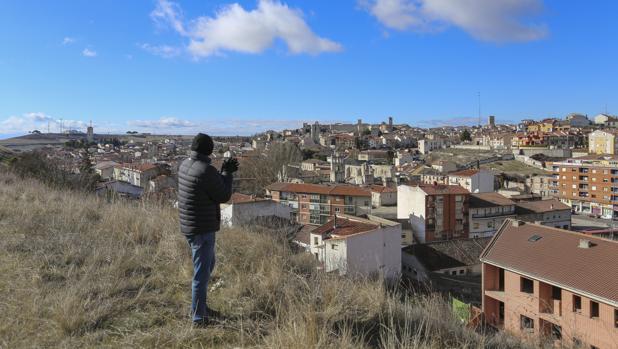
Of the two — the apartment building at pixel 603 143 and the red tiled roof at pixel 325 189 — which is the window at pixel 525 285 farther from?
the apartment building at pixel 603 143

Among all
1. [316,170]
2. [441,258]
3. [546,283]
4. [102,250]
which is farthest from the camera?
[316,170]

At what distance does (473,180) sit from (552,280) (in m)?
33.6

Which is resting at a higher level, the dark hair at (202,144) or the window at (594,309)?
the dark hair at (202,144)

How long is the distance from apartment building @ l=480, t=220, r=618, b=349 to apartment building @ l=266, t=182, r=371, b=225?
773 inches

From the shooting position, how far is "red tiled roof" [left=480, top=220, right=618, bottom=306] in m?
11.9

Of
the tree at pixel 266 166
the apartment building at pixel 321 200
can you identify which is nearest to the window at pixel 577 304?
the apartment building at pixel 321 200

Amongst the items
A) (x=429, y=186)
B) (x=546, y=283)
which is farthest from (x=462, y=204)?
(x=546, y=283)

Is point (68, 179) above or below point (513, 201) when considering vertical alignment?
above

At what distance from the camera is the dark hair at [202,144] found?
290 centimetres

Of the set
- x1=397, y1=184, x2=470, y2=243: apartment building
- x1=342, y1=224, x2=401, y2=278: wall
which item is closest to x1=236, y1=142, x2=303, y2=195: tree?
x1=397, y1=184, x2=470, y2=243: apartment building

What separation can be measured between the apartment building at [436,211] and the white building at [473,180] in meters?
13.5

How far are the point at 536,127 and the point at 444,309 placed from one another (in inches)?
4558

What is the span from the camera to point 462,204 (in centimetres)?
3189

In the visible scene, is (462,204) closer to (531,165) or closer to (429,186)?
(429,186)
